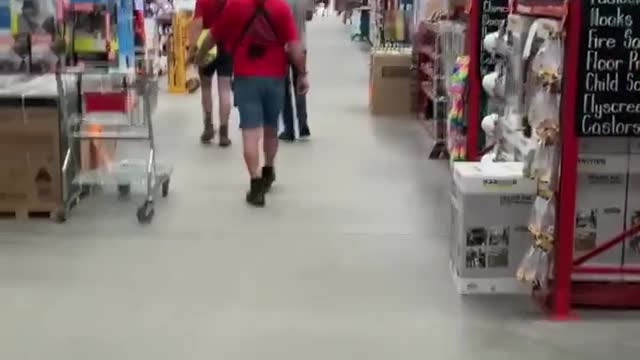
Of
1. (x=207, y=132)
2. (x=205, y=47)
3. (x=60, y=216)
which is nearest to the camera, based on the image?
(x=60, y=216)

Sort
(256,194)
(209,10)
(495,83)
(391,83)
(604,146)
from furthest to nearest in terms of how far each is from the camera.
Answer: (391,83), (209,10), (256,194), (495,83), (604,146)

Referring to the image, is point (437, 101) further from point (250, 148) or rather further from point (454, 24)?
point (250, 148)

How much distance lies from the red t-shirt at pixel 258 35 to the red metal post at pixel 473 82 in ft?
4.06

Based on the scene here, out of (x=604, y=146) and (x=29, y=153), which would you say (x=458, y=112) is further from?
(x=29, y=153)

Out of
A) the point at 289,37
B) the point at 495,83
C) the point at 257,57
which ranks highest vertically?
the point at 289,37

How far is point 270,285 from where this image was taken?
4965 millimetres

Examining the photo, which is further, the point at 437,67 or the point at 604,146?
the point at 437,67

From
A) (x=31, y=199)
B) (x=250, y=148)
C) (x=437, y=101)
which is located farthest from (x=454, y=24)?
(x=31, y=199)

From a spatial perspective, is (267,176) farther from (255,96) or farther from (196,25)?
(196,25)

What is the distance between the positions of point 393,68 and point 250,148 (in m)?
4.64

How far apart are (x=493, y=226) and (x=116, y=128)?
2964mm

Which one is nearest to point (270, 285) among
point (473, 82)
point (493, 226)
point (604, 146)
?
point (493, 226)

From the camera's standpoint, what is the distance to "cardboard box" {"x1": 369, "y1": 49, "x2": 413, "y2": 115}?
11.0 m

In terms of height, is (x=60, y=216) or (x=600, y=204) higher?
(x=600, y=204)
